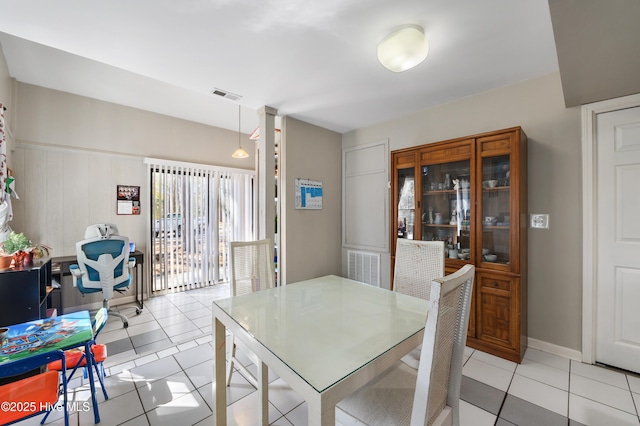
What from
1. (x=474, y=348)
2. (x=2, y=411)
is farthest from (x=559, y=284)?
(x=2, y=411)

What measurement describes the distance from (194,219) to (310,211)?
2169mm

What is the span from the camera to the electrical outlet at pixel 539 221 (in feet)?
7.91

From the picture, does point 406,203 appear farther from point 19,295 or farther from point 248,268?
point 19,295

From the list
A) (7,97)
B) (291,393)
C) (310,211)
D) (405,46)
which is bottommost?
(291,393)

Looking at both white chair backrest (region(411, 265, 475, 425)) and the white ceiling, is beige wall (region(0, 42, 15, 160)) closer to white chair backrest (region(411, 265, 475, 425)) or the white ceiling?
the white ceiling

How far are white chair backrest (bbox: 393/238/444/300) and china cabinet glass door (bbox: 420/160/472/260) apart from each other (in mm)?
810

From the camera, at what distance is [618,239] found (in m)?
2.14

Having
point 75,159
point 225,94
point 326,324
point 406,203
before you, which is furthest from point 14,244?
point 406,203

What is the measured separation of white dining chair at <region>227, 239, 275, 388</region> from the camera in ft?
6.83

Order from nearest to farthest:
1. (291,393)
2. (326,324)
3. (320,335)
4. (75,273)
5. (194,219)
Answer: (320,335)
(326,324)
(291,393)
(75,273)
(194,219)

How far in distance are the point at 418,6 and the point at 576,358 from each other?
3.12 metres

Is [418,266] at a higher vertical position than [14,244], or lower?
lower

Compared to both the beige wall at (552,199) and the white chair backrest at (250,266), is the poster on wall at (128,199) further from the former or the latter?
the beige wall at (552,199)

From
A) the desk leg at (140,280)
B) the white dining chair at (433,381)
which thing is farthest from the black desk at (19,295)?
the white dining chair at (433,381)
